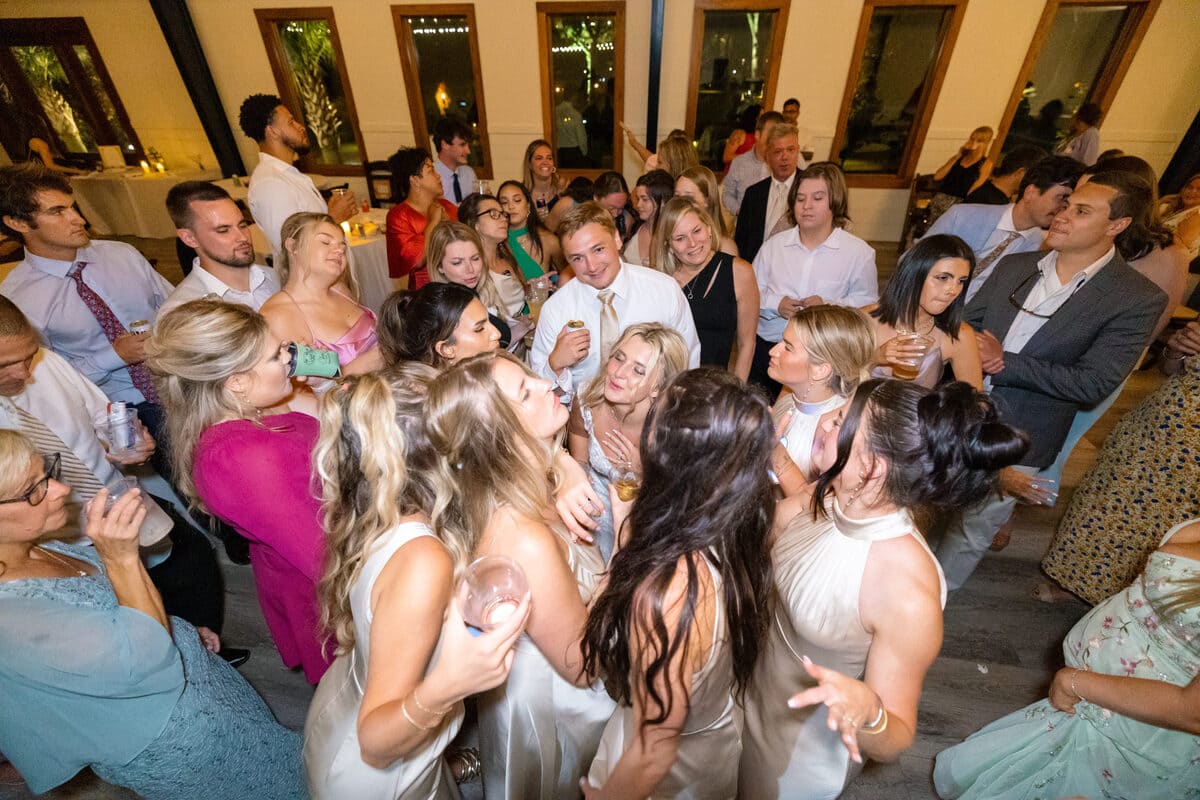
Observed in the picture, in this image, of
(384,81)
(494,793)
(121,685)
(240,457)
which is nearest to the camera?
(121,685)

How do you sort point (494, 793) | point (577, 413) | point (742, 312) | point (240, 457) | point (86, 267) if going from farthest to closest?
point (742, 312) < point (86, 267) < point (577, 413) < point (494, 793) < point (240, 457)

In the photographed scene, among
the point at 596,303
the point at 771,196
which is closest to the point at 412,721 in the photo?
the point at 596,303

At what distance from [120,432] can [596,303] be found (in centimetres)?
197

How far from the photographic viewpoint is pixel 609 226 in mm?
2570

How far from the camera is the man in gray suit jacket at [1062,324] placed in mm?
2141

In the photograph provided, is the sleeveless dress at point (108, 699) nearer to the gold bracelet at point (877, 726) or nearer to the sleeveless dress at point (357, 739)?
the sleeveless dress at point (357, 739)

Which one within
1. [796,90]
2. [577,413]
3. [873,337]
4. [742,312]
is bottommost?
[577,413]

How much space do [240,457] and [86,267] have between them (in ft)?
6.64

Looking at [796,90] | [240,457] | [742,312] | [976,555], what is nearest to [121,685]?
[240,457]

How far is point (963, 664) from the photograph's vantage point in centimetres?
242

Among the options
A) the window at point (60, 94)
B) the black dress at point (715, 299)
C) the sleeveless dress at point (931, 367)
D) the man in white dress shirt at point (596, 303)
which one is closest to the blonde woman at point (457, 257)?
the man in white dress shirt at point (596, 303)

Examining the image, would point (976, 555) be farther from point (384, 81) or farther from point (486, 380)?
point (384, 81)

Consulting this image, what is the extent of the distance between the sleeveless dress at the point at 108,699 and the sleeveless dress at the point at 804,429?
6.51 ft

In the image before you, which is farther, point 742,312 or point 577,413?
point 742,312
